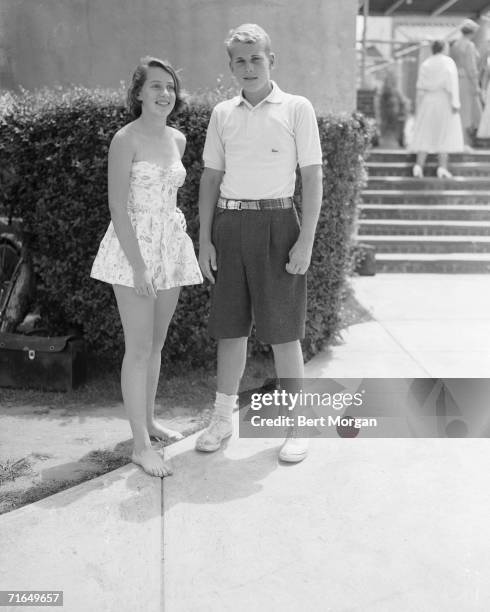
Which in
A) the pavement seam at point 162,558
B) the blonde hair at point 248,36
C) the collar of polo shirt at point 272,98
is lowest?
the pavement seam at point 162,558

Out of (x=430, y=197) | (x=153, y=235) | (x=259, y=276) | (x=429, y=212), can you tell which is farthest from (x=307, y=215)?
(x=430, y=197)

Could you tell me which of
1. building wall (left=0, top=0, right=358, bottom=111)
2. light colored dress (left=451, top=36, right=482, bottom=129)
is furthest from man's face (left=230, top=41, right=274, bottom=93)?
light colored dress (left=451, top=36, right=482, bottom=129)

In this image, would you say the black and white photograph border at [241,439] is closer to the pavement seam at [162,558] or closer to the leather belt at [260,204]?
the pavement seam at [162,558]

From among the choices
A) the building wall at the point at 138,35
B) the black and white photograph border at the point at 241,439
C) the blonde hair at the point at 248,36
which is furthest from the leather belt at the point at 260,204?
the building wall at the point at 138,35

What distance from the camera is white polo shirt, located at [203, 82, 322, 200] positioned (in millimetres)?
3584

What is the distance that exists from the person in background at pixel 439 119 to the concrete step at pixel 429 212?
87 cm

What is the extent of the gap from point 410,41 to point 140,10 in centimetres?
1421

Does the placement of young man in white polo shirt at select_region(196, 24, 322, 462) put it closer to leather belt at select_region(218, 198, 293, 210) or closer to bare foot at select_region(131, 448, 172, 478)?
leather belt at select_region(218, 198, 293, 210)

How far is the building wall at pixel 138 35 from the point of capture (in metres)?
6.38

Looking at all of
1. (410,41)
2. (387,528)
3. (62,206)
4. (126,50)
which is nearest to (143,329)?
(387,528)

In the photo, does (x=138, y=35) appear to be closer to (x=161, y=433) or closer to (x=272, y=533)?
(x=161, y=433)

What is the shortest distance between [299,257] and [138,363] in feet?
2.83

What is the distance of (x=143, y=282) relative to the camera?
342 centimetres

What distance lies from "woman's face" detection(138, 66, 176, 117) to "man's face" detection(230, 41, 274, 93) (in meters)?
0.31
